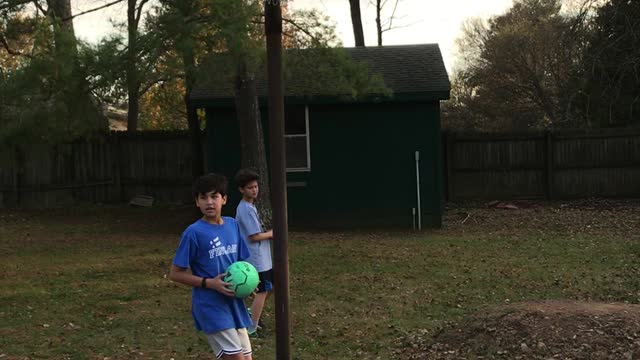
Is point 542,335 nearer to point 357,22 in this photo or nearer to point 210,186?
point 210,186

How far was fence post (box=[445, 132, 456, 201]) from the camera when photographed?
18.7 m

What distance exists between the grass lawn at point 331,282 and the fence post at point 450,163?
3.39 m

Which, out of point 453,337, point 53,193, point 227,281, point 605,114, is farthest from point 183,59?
point 605,114

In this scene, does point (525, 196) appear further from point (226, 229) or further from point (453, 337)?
point (226, 229)

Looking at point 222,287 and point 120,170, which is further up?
point 120,170

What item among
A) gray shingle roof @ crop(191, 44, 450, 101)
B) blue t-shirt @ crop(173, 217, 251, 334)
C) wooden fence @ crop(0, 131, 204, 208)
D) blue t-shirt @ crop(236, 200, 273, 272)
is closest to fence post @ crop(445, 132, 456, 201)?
gray shingle roof @ crop(191, 44, 450, 101)

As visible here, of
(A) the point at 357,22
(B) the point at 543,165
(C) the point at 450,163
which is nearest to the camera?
(B) the point at 543,165

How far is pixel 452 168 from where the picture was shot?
739 inches

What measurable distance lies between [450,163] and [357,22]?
993 centimetres

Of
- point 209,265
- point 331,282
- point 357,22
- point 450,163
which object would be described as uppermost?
point 357,22

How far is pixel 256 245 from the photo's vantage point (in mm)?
6238

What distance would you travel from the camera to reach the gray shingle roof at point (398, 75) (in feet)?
46.8

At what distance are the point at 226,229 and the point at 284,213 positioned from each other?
38 cm

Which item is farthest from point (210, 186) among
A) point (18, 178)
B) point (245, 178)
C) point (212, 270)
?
point (18, 178)
